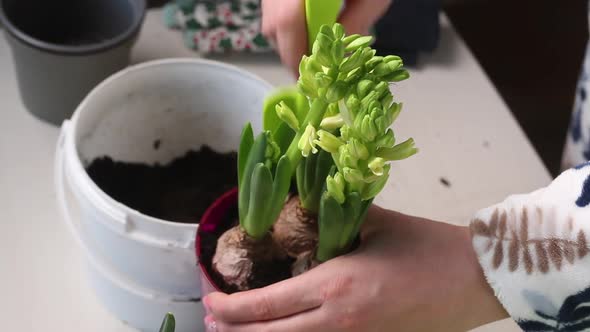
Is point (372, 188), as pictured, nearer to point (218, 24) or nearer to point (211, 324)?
point (211, 324)

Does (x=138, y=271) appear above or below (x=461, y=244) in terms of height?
below

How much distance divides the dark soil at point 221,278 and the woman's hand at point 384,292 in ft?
0.08

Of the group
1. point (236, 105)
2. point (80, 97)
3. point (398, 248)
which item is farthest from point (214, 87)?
point (398, 248)

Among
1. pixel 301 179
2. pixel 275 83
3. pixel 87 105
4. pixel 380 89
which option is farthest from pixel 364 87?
pixel 275 83

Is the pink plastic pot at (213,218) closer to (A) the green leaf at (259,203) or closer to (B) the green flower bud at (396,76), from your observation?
(A) the green leaf at (259,203)

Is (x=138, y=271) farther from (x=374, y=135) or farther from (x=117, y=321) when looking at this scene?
(x=374, y=135)

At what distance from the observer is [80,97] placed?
65cm

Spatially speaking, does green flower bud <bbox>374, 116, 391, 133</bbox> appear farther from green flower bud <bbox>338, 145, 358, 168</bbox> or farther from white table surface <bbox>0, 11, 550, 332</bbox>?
white table surface <bbox>0, 11, 550, 332</bbox>

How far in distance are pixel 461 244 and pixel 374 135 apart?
0.14 m

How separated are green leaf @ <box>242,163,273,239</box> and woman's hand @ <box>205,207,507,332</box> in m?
0.04

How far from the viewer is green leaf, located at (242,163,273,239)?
395 mm

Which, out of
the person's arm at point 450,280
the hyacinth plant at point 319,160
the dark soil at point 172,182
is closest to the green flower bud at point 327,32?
the hyacinth plant at point 319,160

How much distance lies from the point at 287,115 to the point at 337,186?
0.04 meters

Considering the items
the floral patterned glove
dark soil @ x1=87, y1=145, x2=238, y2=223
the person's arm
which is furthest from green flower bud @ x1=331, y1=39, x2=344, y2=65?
the floral patterned glove
